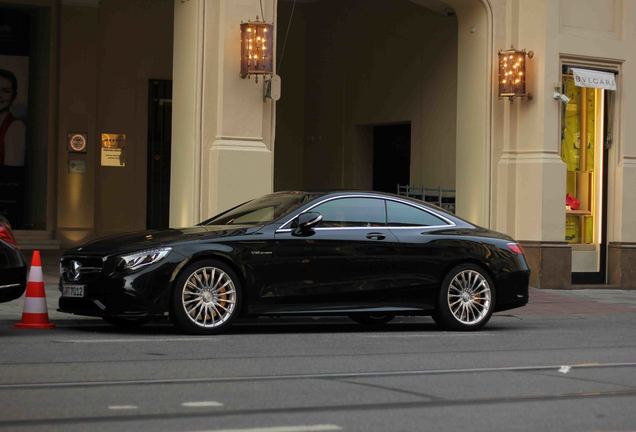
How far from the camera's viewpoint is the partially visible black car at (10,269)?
1131 cm

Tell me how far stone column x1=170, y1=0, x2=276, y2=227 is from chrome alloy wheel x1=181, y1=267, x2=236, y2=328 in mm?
5687

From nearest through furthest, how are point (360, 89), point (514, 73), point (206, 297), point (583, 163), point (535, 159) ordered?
point (206, 297) < point (514, 73) < point (535, 159) < point (583, 163) < point (360, 89)

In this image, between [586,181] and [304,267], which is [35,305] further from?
[586,181]

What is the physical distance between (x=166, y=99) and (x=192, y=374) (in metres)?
17.0

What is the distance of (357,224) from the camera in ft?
42.2

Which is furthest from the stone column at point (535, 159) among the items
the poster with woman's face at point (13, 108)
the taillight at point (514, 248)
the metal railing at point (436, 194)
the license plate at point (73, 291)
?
the license plate at point (73, 291)

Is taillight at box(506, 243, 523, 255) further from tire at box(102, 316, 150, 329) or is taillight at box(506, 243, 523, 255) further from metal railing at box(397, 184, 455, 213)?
metal railing at box(397, 184, 455, 213)

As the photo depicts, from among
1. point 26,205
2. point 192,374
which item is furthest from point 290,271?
point 26,205

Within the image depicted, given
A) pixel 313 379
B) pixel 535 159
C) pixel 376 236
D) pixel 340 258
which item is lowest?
pixel 313 379

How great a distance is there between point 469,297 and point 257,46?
5704mm

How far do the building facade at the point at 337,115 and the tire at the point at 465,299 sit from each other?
5183 millimetres

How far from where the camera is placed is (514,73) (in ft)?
65.4

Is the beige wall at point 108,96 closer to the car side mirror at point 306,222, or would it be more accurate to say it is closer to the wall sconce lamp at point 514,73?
the wall sconce lamp at point 514,73

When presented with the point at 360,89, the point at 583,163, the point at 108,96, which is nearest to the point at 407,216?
the point at 583,163
